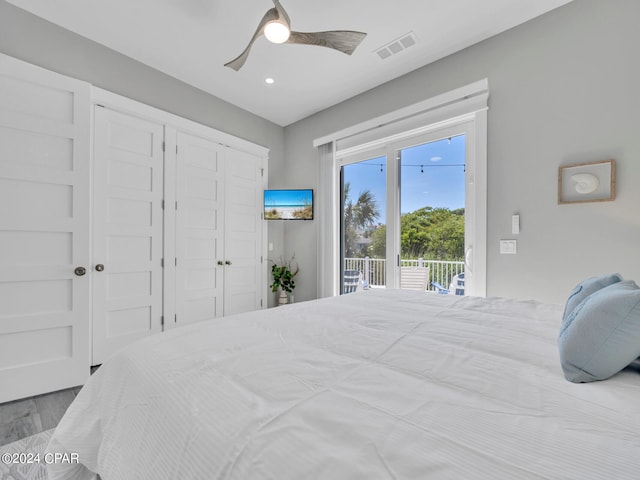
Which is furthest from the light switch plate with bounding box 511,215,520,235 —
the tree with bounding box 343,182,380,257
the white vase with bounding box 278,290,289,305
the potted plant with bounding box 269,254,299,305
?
the white vase with bounding box 278,290,289,305

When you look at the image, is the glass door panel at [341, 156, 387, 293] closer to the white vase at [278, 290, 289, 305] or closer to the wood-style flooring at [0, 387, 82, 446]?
the white vase at [278, 290, 289, 305]

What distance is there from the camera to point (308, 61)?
2.76 meters

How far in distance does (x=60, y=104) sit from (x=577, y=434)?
11.1 ft

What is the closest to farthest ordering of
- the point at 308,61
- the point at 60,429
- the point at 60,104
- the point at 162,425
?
the point at 162,425
the point at 60,429
the point at 60,104
the point at 308,61

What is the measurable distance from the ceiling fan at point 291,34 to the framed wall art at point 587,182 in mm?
1805

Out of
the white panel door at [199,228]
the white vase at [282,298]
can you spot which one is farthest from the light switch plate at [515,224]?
the white panel door at [199,228]

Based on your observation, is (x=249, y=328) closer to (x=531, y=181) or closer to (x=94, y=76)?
(x=531, y=181)

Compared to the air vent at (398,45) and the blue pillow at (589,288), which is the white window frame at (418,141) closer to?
the air vent at (398,45)

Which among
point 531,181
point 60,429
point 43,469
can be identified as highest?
point 531,181

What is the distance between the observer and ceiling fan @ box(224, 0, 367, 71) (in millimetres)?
1771

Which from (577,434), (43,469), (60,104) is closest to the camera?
(577,434)

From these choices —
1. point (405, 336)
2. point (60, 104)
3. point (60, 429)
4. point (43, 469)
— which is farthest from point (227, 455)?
point (60, 104)

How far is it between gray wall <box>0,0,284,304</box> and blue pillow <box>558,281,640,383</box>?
3.67m

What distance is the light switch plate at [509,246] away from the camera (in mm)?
2295
